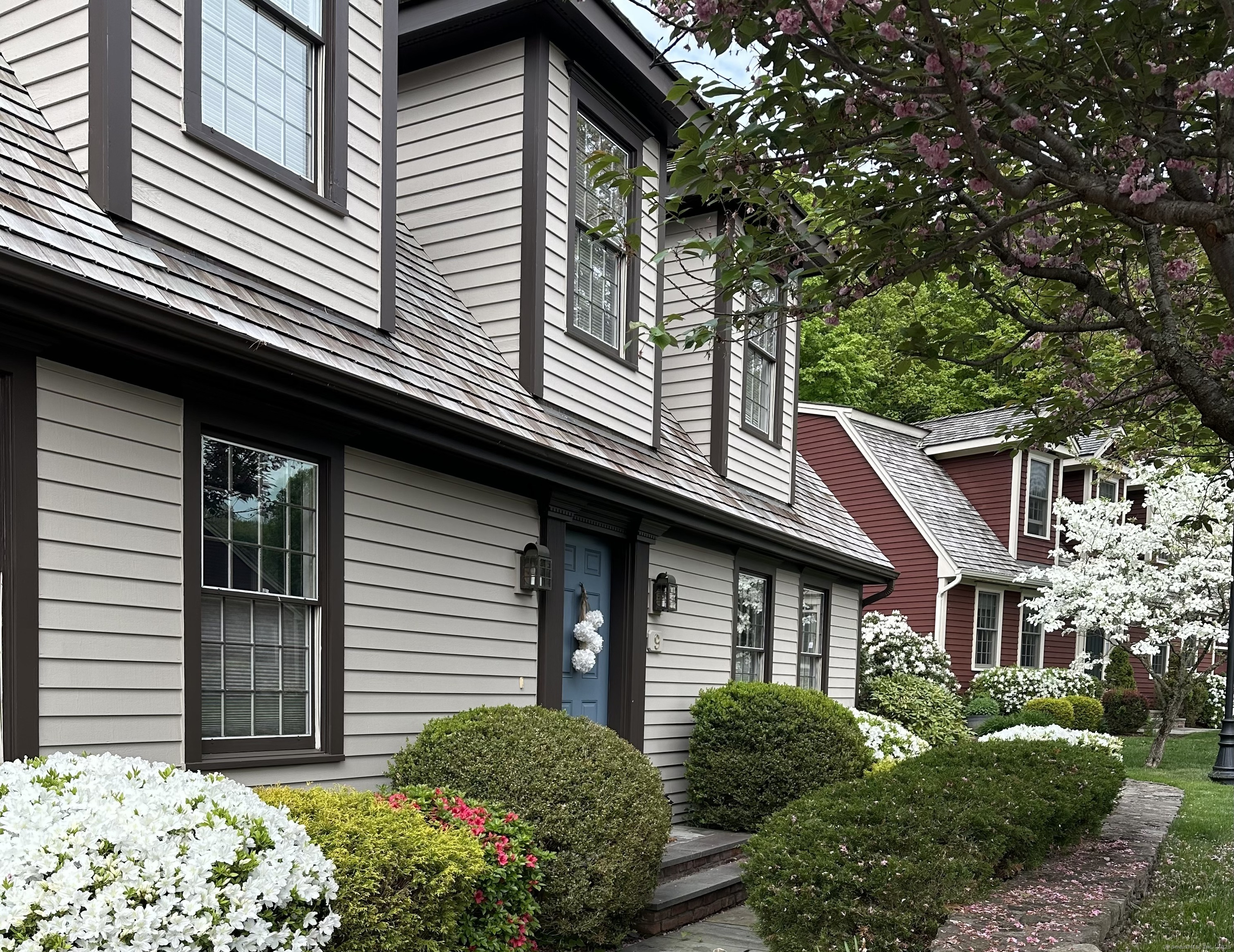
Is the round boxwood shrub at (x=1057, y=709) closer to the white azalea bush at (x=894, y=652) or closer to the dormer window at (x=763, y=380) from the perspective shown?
the white azalea bush at (x=894, y=652)

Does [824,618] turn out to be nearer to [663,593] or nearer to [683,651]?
[683,651]

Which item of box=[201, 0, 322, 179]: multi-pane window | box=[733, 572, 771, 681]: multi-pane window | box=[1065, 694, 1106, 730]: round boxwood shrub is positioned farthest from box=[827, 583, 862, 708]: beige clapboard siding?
box=[201, 0, 322, 179]: multi-pane window

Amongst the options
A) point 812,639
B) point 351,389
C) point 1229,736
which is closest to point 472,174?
point 351,389

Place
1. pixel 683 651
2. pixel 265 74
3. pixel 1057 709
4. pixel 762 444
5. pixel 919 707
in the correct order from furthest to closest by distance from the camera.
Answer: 1. pixel 1057 709
2. pixel 919 707
3. pixel 762 444
4. pixel 683 651
5. pixel 265 74

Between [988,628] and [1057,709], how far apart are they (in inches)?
148

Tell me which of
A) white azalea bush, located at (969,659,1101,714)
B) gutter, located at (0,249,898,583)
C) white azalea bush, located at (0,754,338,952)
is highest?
gutter, located at (0,249,898,583)

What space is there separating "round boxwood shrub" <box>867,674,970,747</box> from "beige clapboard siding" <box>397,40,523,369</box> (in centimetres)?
1081

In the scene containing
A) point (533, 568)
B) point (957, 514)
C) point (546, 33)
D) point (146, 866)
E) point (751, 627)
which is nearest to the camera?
point (146, 866)

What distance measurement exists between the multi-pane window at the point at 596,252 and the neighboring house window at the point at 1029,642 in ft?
56.0

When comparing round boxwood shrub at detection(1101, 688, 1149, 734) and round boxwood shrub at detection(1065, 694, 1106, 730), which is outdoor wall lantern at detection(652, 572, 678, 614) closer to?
round boxwood shrub at detection(1065, 694, 1106, 730)

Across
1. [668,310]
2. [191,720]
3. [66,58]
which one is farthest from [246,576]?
[668,310]

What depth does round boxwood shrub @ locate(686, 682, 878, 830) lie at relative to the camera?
30.5 feet

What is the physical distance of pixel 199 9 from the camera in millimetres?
5441

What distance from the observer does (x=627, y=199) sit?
9.22m
